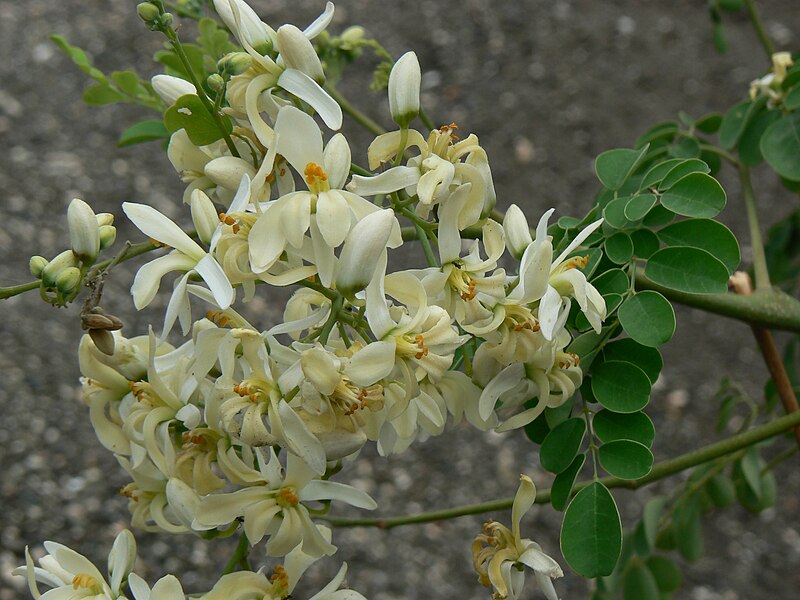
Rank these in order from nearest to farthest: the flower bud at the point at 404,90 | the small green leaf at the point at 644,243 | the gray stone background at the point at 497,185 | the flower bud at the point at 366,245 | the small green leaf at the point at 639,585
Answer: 1. the flower bud at the point at 366,245
2. the flower bud at the point at 404,90
3. the small green leaf at the point at 644,243
4. the small green leaf at the point at 639,585
5. the gray stone background at the point at 497,185

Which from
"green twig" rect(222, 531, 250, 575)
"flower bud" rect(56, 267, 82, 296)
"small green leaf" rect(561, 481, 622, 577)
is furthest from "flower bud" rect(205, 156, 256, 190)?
"small green leaf" rect(561, 481, 622, 577)

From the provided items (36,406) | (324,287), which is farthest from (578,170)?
(324,287)

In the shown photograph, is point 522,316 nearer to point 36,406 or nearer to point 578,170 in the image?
point 36,406

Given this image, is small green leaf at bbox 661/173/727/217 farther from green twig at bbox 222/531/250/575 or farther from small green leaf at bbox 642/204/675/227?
green twig at bbox 222/531/250/575

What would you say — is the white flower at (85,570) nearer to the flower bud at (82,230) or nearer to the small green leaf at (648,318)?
the flower bud at (82,230)

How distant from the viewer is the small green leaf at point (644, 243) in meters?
0.75

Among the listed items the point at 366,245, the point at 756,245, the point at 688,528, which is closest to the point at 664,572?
the point at 688,528

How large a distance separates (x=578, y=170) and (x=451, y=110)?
37 centimetres

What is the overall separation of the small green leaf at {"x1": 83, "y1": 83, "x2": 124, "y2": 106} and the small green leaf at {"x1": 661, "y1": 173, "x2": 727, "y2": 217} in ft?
1.80

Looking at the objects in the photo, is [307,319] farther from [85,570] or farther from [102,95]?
[102,95]

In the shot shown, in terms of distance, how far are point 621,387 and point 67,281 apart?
1.27 ft

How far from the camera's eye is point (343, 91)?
259 cm

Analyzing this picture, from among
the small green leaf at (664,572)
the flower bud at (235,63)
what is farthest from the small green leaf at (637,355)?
the small green leaf at (664,572)

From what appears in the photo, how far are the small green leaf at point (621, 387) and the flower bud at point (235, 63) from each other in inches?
13.0
